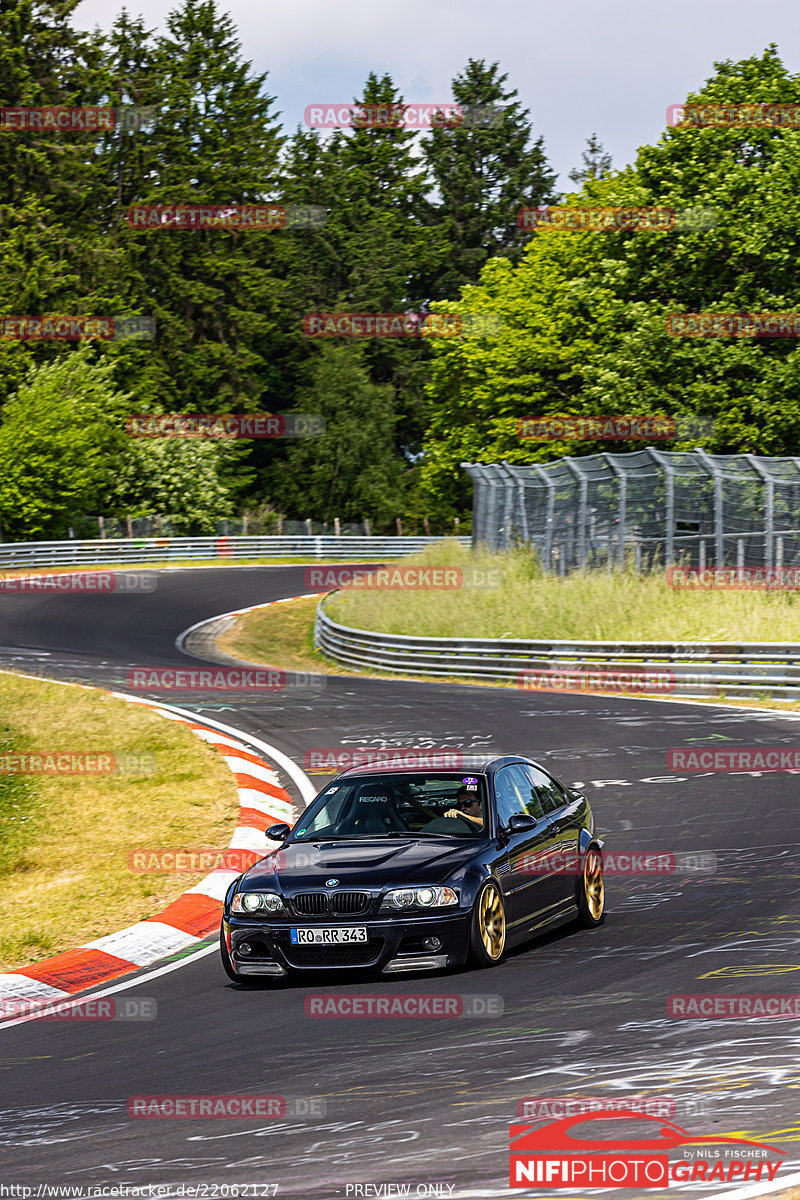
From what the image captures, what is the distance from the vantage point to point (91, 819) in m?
14.3

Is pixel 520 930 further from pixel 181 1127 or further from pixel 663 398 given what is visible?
pixel 663 398

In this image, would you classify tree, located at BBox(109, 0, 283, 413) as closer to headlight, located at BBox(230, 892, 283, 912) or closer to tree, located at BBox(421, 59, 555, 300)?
tree, located at BBox(421, 59, 555, 300)

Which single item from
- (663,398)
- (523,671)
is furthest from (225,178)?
(523,671)

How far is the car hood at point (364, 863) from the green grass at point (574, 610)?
16034 mm

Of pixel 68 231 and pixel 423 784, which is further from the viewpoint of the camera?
pixel 68 231

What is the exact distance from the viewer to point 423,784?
920 centimetres

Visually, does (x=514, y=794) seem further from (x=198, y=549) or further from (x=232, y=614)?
(x=198, y=549)

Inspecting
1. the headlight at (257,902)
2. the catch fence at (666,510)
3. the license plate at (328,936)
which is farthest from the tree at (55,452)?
the license plate at (328,936)

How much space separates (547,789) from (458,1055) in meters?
3.38

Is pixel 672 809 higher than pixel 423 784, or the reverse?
pixel 423 784

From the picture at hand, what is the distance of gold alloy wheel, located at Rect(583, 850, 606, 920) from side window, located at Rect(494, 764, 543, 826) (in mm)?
479

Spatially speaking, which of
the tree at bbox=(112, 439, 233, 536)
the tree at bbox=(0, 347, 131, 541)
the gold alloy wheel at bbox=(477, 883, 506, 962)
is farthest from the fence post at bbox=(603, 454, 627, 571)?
the tree at bbox=(112, 439, 233, 536)

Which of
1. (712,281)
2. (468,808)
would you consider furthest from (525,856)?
(712,281)

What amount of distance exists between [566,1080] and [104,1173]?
5.97 ft
